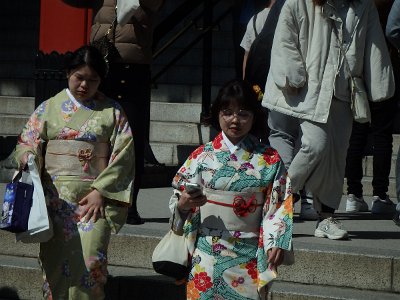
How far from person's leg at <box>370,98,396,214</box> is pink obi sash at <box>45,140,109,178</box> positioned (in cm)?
274

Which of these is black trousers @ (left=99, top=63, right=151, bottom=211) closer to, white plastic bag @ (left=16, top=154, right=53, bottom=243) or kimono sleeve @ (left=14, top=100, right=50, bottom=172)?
kimono sleeve @ (left=14, top=100, right=50, bottom=172)

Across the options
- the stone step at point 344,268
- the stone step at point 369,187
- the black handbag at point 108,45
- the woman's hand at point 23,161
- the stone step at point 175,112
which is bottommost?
the stone step at point 344,268

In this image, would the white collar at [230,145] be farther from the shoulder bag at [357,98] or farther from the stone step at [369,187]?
the stone step at [369,187]

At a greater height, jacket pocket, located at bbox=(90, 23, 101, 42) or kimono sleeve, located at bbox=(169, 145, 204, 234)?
jacket pocket, located at bbox=(90, 23, 101, 42)

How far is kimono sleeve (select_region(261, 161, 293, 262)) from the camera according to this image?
4805 mm

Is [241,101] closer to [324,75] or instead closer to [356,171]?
[324,75]

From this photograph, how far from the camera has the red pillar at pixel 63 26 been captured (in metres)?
7.97

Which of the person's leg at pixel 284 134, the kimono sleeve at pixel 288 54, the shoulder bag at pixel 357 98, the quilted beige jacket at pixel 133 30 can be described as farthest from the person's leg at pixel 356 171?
the quilted beige jacket at pixel 133 30

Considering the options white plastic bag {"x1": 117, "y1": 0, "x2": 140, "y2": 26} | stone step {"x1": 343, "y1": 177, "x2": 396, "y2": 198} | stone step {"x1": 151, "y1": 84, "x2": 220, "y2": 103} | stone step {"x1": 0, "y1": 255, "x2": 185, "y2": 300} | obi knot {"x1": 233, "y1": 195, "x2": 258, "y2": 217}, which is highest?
white plastic bag {"x1": 117, "y1": 0, "x2": 140, "y2": 26}

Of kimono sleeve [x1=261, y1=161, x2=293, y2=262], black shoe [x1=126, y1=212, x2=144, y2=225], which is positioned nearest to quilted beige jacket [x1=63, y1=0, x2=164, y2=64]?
black shoe [x1=126, y1=212, x2=144, y2=225]

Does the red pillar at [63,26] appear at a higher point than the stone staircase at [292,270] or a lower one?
higher

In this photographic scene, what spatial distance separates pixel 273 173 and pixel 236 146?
0.20 meters

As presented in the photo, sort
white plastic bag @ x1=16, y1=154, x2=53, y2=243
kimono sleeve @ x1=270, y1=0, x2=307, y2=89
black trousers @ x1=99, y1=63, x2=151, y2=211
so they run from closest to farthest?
white plastic bag @ x1=16, y1=154, x2=53, y2=243, kimono sleeve @ x1=270, y1=0, x2=307, y2=89, black trousers @ x1=99, y1=63, x2=151, y2=211

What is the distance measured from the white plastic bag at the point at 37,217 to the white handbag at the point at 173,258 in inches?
31.6
